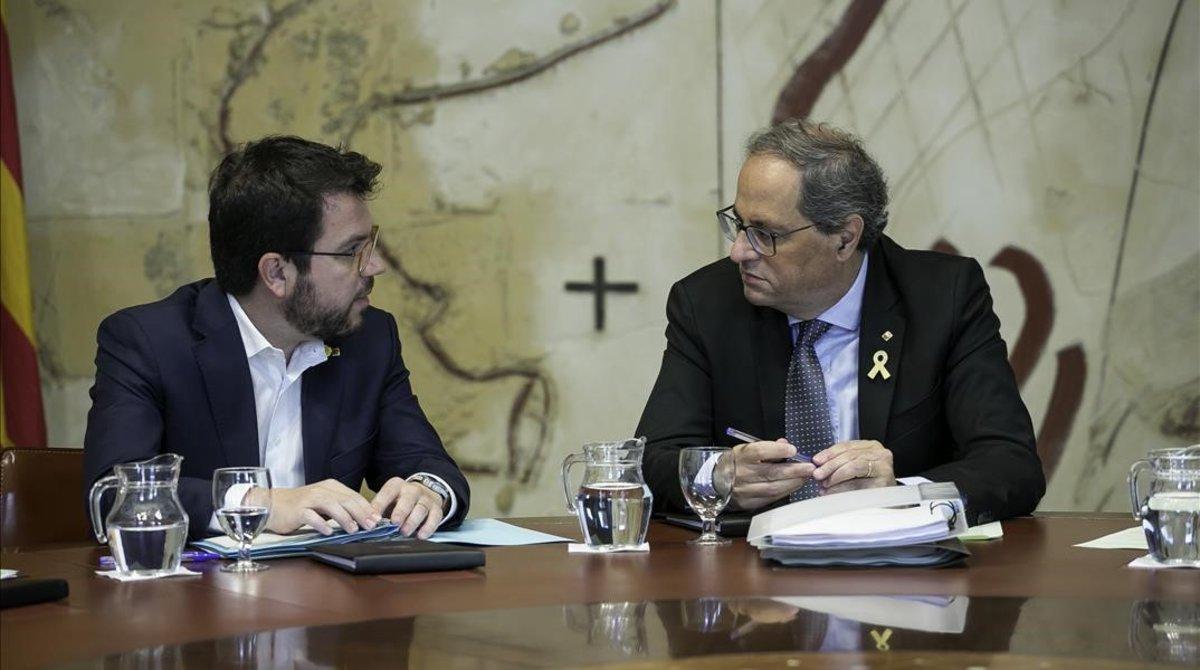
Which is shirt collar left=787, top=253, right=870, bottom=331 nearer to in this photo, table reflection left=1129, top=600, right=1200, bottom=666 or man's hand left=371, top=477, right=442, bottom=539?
man's hand left=371, top=477, right=442, bottom=539

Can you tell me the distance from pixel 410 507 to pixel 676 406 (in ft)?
2.60

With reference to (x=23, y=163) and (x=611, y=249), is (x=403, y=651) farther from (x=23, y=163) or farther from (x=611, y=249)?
(x=23, y=163)

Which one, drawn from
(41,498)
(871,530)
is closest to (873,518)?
(871,530)

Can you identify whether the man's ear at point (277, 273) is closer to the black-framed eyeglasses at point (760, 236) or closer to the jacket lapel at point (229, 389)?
the jacket lapel at point (229, 389)

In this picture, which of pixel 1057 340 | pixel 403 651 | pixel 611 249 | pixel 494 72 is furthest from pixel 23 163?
pixel 403 651

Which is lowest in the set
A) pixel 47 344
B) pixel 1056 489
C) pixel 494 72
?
pixel 1056 489

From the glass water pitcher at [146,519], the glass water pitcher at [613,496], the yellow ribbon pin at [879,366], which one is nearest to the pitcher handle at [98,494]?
the glass water pitcher at [146,519]

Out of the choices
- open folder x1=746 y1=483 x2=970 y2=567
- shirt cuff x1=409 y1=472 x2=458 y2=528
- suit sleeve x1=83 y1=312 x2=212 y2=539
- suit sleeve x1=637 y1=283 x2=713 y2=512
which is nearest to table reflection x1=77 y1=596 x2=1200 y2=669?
open folder x1=746 y1=483 x2=970 y2=567

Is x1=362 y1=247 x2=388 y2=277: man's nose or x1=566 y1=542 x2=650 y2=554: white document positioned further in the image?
x1=362 y1=247 x2=388 y2=277: man's nose

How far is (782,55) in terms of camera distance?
4.42 meters

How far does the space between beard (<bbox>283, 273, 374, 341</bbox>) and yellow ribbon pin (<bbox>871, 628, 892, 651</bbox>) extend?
5.09 feet

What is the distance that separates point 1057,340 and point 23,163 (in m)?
3.13

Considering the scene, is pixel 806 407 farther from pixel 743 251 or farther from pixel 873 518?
pixel 873 518

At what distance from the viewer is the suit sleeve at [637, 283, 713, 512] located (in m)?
2.78
